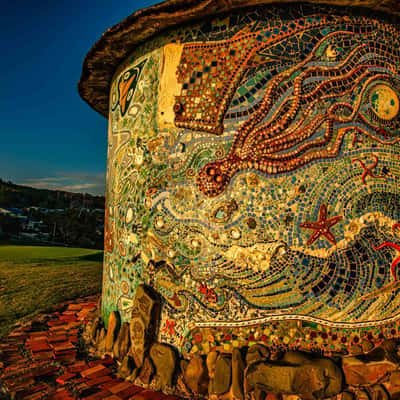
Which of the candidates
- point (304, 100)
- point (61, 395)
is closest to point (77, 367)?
point (61, 395)

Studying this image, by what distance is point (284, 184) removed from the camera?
124 inches

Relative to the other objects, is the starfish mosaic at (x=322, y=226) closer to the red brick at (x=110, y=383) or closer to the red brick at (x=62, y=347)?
the red brick at (x=110, y=383)

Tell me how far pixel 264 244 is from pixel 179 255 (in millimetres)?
885

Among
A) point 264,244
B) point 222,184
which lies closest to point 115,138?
point 222,184

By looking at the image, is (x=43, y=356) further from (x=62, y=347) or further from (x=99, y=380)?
(x=99, y=380)

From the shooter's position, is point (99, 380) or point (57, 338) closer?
point (99, 380)

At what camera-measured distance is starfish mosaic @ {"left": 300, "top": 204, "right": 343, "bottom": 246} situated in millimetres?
3111

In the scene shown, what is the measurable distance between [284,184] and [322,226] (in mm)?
535

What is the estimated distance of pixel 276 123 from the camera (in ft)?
10.4

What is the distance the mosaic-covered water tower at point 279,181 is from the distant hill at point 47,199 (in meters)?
22.7

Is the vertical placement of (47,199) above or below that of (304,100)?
above

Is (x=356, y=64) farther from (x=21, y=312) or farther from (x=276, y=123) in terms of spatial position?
(x=21, y=312)

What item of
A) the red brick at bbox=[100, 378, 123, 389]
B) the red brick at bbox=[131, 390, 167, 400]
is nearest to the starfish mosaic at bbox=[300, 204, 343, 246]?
the red brick at bbox=[131, 390, 167, 400]

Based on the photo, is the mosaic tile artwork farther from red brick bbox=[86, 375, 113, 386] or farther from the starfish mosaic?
red brick bbox=[86, 375, 113, 386]
